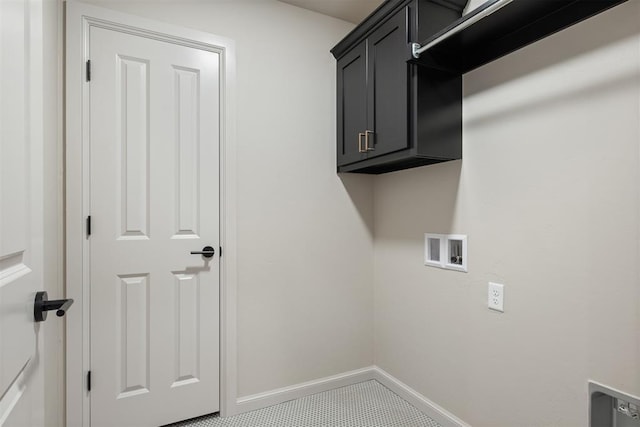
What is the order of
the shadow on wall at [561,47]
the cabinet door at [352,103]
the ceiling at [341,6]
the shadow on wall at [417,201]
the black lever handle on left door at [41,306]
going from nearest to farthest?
the black lever handle on left door at [41,306], the shadow on wall at [561,47], the shadow on wall at [417,201], the cabinet door at [352,103], the ceiling at [341,6]

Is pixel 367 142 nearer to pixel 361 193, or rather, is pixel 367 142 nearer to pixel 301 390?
pixel 361 193

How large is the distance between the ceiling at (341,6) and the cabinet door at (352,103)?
1.10 feet

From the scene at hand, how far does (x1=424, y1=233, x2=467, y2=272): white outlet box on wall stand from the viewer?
1.81 m

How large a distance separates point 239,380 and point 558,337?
1.70 metres

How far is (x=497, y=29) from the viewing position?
1.48 m

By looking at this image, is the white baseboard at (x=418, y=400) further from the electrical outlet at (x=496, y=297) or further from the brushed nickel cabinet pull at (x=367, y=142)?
the brushed nickel cabinet pull at (x=367, y=142)

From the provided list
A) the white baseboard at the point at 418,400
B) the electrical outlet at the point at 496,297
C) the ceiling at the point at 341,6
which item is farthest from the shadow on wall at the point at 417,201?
the ceiling at the point at 341,6

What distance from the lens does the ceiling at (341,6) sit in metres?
2.22

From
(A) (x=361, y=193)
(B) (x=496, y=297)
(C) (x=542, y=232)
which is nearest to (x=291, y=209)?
(A) (x=361, y=193)

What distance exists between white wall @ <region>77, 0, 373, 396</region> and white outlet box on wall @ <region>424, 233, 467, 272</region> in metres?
0.56

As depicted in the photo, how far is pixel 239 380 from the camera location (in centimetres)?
208

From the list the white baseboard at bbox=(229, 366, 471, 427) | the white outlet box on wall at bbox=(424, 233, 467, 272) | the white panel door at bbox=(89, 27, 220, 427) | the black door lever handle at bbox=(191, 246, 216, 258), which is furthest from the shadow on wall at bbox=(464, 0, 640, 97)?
the white baseboard at bbox=(229, 366, 471, 427)

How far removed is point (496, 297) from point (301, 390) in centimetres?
138

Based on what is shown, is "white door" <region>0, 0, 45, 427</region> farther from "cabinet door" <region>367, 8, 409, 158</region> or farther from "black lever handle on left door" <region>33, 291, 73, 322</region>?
"cabinet door" <region>367, 8, 409, 158</region>
